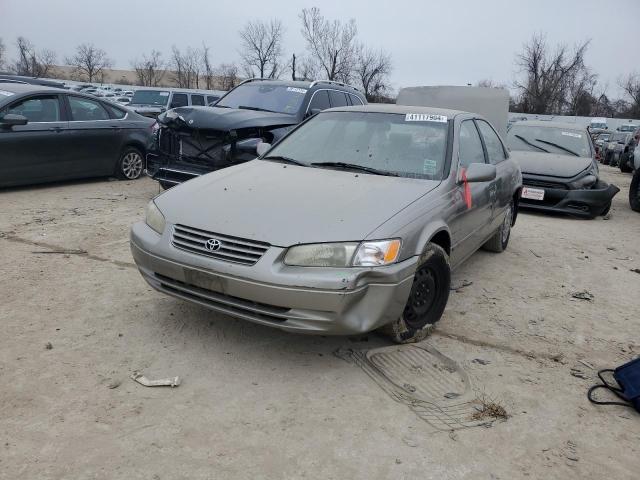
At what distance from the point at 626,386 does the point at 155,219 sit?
308cm

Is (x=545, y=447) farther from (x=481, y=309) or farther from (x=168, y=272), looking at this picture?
(x=168, y=272)

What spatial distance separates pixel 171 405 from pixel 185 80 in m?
64.3

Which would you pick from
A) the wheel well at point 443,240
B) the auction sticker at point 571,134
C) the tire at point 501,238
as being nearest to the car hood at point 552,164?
the auction sticker at point 571,134

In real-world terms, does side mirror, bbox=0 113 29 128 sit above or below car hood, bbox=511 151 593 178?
above

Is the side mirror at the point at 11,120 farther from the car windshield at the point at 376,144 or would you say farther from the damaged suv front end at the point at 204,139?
the car windshield at the point at 376,144

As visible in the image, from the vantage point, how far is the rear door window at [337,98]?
828 cm

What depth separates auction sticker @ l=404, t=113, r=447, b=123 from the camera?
170 inches

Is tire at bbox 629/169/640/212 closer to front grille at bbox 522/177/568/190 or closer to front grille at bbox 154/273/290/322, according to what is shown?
front grille at bbox 522/177/568/190

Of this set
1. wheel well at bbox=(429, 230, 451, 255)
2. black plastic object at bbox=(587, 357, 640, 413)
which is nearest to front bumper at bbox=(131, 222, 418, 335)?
wheel well at bbox=(429, 230, 451, 255)

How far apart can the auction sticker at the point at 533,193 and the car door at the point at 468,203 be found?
12.7ft

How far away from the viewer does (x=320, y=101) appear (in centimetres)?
798

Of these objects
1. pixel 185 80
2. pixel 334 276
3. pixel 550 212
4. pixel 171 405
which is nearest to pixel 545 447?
pixel 334 276

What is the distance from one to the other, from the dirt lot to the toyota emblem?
694 mm

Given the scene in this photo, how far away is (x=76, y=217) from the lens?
6.38 meters
